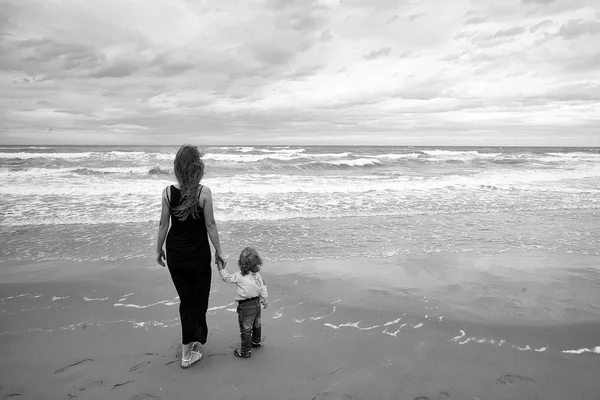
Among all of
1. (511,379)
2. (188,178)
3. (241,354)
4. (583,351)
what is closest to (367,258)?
(583,351)

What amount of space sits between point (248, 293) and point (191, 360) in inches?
33.9

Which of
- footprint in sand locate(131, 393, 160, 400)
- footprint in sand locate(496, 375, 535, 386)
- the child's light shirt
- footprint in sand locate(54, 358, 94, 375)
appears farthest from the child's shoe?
footprint in sand locate(496, 375, 535, 386)

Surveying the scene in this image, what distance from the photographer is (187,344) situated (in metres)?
3.41

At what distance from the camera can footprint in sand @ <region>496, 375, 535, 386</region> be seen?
125 inches

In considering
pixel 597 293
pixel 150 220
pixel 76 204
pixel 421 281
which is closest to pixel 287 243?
pixel 421 281

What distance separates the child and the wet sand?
0.68 ft

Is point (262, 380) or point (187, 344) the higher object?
point (187, 344)

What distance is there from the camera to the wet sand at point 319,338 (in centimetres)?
315

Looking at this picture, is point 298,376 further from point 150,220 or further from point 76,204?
point 76,204

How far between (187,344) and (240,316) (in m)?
0.56

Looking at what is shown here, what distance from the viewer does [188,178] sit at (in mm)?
3064

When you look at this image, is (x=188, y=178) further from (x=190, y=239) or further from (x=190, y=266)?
(x=190, y=266)

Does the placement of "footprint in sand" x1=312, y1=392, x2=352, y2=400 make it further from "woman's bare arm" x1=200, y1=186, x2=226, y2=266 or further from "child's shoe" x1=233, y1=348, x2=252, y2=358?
"woman's bare arm" x1=200, y1=186, x2=226, y2=266

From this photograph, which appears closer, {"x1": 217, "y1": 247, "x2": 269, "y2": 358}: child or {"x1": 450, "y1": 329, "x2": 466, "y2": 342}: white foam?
{"x1": 217, "y1": 247, "x2": 269, "y2": 358}: child
